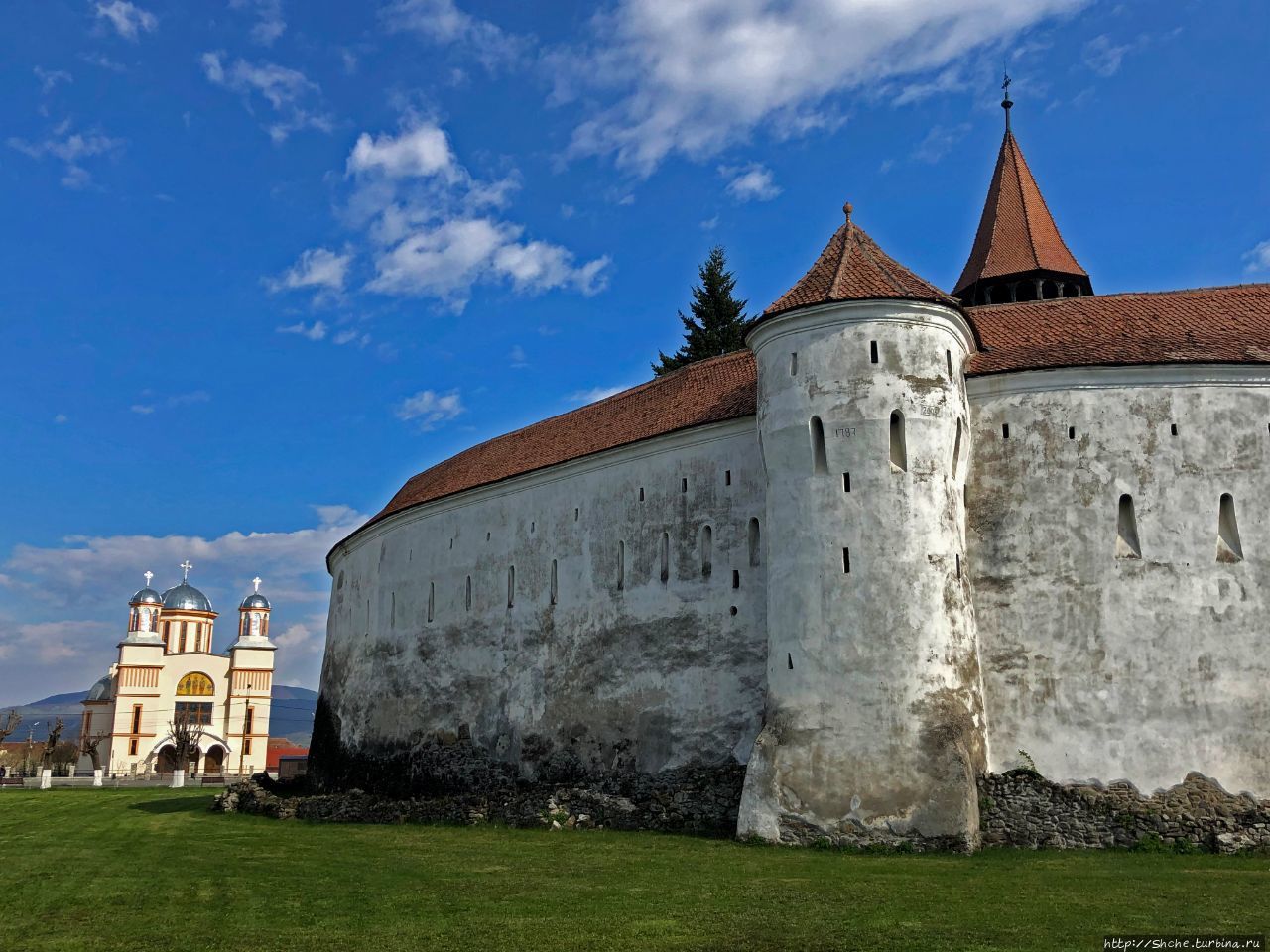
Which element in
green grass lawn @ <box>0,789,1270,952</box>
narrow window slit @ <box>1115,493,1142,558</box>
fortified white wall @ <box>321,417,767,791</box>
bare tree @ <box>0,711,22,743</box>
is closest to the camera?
green grass lawn @ <box>0,789,1270,952</box>

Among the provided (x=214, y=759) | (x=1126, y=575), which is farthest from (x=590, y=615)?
(x=214, y=759)

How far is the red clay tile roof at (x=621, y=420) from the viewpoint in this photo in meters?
25.2

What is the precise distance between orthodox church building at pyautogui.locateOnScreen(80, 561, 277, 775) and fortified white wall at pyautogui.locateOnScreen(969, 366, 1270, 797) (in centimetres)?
6035

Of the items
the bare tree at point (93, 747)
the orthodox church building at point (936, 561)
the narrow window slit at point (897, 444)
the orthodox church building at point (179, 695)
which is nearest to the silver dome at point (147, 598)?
the orthodox church building at point (179, 695)

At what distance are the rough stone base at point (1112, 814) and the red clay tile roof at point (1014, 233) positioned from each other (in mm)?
17373

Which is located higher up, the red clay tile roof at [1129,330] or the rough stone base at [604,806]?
the red clay tile roof at [1129,330]

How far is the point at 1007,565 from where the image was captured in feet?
67.8

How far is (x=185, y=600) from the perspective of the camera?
260ft

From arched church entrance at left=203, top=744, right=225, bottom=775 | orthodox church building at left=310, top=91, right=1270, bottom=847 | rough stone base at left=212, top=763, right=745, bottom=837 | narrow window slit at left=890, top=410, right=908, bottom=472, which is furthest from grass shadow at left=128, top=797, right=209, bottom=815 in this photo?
arched church entrance at left=203, top=744, right=225, bottom=775

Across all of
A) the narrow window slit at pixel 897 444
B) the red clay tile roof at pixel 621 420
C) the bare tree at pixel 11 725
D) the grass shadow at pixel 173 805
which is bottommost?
the grass shadow at pixel 173 805

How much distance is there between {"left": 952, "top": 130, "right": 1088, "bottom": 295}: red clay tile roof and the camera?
3212 cm

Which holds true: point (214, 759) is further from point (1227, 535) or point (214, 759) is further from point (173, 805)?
point (1227, 535)

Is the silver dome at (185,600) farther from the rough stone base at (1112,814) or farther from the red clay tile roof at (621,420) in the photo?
the rough stone base at (1112,814)

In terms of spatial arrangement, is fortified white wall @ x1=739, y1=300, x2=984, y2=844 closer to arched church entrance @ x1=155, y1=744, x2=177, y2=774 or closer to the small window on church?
arched church entrance @ x1=155, y1=744, x2=177, y2=774
